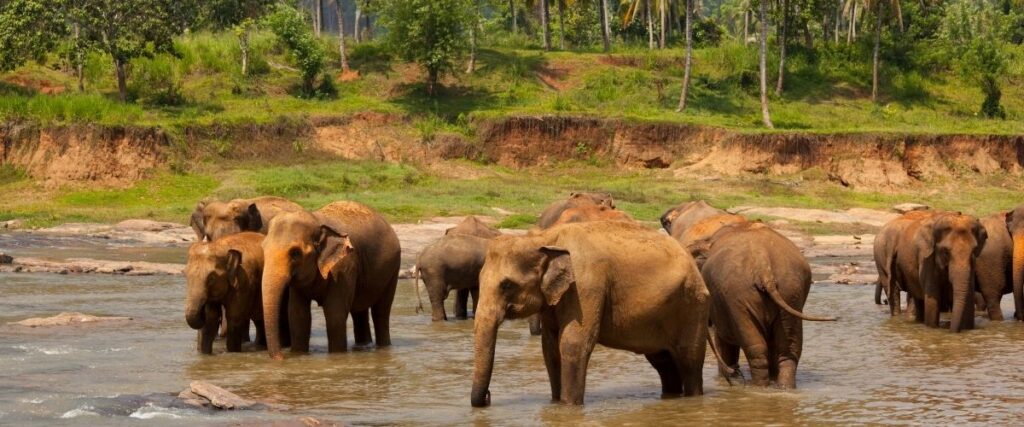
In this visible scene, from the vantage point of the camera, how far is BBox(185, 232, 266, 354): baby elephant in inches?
590

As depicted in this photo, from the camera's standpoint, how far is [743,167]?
5041 cm

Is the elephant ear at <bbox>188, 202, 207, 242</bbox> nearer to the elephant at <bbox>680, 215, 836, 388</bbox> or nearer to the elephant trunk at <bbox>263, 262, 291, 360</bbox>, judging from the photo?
the elephant trunk at <bbox>263, 262, 291, 360</bbox>

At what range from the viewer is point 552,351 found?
38.1 feet

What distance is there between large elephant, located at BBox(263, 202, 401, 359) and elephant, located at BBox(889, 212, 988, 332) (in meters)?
6.92

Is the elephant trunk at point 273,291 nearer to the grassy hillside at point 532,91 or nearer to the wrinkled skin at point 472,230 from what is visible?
the wrinkled skin at point 472,230

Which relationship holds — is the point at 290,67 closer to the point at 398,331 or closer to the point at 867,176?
the point at 867,176

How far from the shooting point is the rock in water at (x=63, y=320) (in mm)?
18172

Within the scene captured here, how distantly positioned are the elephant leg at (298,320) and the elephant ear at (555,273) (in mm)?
5037

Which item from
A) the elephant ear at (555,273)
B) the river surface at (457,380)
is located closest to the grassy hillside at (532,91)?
the river surface at (457,380)

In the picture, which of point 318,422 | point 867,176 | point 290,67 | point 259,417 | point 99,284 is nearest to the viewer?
point 318,422

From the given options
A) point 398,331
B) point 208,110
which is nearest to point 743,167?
point 208,110

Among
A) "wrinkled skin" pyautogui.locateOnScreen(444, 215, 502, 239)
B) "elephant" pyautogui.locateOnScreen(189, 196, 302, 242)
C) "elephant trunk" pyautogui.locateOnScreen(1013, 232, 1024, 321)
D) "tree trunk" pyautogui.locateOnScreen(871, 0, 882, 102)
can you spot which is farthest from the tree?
"elephant" pyautogui.locateOnScreen(189, 196, 302, 242)

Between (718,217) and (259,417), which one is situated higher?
(718,217)

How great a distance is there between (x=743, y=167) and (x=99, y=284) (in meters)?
29.8
